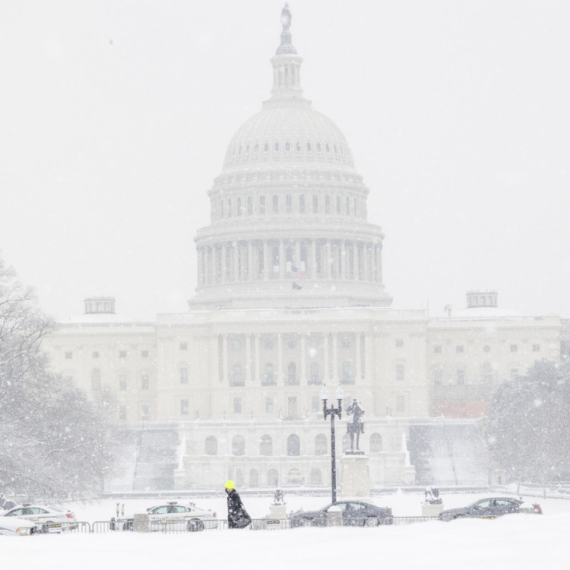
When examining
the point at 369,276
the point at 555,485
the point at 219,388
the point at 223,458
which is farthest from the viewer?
the point at 369,276

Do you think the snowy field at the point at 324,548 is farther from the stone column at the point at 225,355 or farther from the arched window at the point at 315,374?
the arched window at the point at 315,374

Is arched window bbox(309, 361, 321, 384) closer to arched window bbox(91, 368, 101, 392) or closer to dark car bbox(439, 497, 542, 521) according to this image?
arched window bbox(91, 368, 101, 392)

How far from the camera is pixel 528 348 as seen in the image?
168875 millimetres

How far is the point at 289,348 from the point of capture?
538ft

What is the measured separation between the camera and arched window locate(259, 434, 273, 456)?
14112 centimetres

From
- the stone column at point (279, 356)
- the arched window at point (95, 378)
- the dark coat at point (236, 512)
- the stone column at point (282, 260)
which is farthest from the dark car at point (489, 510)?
the stone column at point (282, 260)

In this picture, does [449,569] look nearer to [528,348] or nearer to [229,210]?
[528,348]

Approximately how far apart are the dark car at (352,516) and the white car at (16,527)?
28.2 feet

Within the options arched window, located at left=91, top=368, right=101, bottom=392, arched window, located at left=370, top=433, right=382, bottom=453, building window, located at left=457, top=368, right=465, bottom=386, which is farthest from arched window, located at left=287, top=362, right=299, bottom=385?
arched window, located at left=370, top=433, right=382, bottom=453

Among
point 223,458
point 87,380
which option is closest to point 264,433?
point 223,458

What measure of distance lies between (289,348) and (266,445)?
78.4ft

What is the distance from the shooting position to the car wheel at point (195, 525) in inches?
2267

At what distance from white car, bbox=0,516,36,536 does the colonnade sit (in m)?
120

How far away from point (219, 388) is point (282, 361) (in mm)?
6181
